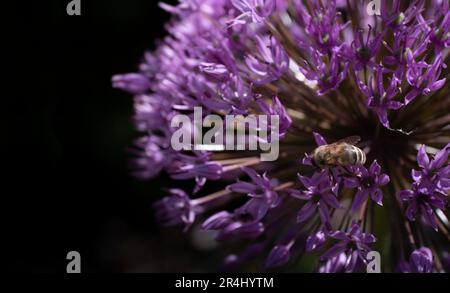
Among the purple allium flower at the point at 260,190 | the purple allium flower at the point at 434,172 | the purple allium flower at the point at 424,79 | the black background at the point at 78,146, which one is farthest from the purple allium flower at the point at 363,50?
the black background at the point at 78,146

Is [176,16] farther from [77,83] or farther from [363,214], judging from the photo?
[363,214]

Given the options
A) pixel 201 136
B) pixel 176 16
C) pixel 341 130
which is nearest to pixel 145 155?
pixel 201 136

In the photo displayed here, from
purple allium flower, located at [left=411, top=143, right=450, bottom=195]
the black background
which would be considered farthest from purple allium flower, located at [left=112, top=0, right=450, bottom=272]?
the black background

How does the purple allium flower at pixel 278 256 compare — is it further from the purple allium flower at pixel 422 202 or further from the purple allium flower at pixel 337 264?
the purple allium flower at pixel 422 202

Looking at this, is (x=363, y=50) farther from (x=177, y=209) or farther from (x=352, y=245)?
(x=177, y=209)

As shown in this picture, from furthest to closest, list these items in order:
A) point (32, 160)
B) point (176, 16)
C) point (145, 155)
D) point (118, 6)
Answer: point (118, 6) → point (32, 160) → point (176, 16) → point (145, 155)

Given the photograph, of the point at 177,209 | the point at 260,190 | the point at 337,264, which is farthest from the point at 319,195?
the point at 177,209
